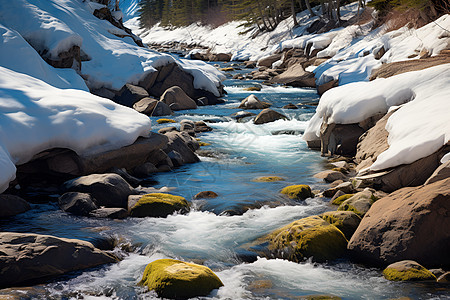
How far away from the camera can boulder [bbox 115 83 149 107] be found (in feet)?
53.2

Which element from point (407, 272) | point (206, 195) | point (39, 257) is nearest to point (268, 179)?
point (206, 195)

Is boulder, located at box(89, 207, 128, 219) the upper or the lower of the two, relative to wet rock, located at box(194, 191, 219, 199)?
upper

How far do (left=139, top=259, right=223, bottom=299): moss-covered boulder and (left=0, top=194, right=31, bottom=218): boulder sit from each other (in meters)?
3.04

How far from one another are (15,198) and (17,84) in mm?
2606

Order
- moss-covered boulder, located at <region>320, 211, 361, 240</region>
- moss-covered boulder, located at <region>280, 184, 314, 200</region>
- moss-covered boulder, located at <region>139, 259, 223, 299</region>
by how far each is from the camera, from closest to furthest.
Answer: moss-covered boulder, located at <region>139, 259, 223, 299</region>
moss-covered boulder, located at <region>320, 211, 361, 240</region>
moss-covered boulder, located at <region>280, 184, 314, 200</region>

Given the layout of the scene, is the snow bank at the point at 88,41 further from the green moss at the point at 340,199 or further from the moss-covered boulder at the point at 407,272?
the moss-covered boulder at the point at 407,272

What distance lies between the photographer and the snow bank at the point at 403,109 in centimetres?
637

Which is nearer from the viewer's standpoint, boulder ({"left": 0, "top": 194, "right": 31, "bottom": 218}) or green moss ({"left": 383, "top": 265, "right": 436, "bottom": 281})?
green moss ({"left": 383, "top": 265, "right": 436, "bottom": 281})

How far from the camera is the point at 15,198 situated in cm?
670

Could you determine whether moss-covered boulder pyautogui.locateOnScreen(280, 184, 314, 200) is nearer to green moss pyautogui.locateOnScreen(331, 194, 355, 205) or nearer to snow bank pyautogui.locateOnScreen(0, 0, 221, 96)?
green moss pyautogui.locateOnScreen(331, 194, 355, 205)

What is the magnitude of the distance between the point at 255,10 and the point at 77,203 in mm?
40900

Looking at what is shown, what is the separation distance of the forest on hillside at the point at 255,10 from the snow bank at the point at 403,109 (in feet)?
26.7

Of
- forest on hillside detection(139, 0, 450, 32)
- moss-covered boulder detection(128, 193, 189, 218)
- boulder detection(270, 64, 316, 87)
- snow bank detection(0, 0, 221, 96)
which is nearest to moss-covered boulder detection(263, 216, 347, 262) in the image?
moss-covered boulder detection(128, 193, 189, 218)

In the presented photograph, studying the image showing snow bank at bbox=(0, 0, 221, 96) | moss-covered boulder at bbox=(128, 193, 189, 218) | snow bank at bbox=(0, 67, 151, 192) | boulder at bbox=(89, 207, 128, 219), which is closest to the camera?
boulder at bbox=(89, 207, 128, 219)
